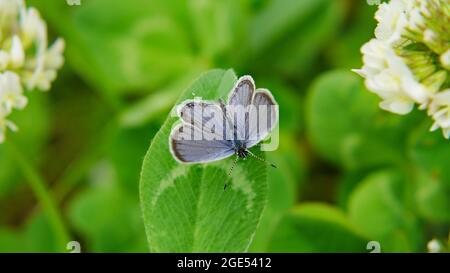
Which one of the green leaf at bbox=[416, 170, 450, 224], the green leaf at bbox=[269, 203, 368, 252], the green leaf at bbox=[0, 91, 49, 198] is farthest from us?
the green leaf at bbox=[0, 91, 49, 198]

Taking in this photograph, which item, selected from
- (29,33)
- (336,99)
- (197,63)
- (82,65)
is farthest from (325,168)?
(29,33)

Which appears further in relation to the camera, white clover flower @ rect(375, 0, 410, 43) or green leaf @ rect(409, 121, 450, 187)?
green leaf @ rect(409, 121, 450, 187)

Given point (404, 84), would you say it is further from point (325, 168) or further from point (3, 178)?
point (3, 178)

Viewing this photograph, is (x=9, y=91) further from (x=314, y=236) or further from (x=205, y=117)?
(x=314, y=236)

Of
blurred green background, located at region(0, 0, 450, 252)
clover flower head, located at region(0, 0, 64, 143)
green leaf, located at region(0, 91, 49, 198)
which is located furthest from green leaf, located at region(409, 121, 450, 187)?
green leaf, located at region(0, 91, 49, 198)

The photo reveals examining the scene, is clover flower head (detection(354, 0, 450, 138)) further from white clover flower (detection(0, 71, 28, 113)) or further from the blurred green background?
white clover flower (detection(0, 71, 28, 113))

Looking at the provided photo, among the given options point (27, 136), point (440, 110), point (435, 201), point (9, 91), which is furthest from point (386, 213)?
point (27, 136)
